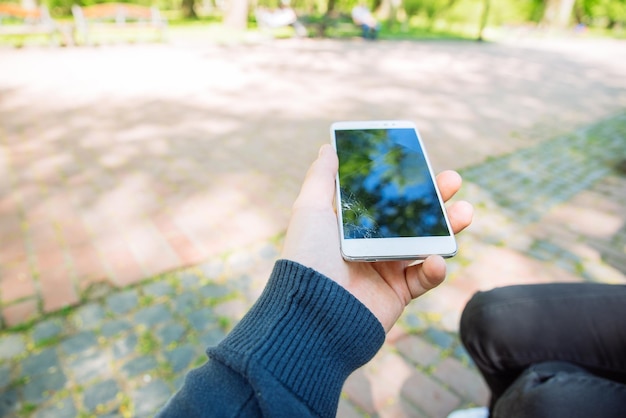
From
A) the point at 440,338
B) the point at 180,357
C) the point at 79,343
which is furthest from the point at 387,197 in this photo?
the point at 79,343

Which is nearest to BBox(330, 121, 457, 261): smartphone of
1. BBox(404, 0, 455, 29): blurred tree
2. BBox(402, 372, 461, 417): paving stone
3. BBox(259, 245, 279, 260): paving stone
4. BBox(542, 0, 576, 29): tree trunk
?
BBox(402, 372, 461, 417): paving stone

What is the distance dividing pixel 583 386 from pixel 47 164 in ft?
16.4

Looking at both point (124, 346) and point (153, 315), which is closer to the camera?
point (124, 346)

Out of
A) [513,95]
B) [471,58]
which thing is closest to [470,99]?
[513,95]

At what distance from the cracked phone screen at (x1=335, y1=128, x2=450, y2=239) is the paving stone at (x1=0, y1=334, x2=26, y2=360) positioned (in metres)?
2.10

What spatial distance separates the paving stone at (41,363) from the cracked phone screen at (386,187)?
6.21 ft

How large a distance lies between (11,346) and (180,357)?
98 centimetres

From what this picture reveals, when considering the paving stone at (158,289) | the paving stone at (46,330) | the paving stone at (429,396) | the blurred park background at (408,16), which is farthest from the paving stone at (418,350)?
the blurred park background at (408,16)

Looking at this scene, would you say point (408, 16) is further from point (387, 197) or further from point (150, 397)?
point (150, 397)

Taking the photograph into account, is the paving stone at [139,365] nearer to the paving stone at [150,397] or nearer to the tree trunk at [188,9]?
the paving stone at [150,397]

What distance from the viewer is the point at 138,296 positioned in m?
2.74

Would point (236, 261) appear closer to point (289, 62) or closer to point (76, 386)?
point (76, 386)

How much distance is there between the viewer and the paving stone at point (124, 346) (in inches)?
92.4

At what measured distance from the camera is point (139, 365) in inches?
90.2
